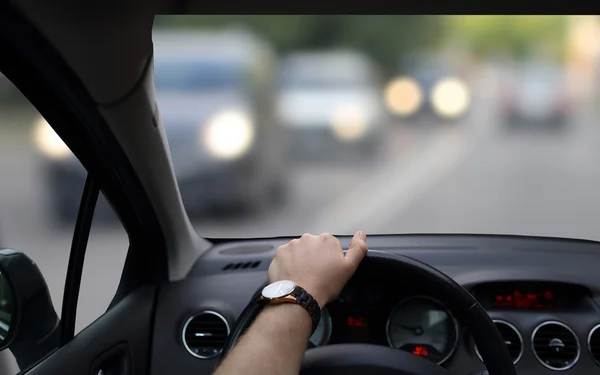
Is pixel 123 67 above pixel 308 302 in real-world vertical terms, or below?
above

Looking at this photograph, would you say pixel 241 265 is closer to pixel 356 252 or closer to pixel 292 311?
pixel 356 252

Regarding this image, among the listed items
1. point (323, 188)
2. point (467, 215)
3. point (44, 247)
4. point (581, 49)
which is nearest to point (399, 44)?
point (581, 49)

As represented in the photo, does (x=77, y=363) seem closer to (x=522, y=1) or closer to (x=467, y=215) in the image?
(x=522, y=1)

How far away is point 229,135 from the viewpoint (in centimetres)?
1023

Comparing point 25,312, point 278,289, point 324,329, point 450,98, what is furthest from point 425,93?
point 278,289

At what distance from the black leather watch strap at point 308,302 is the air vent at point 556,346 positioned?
4.44 ft

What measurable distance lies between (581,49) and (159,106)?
93.8 ft

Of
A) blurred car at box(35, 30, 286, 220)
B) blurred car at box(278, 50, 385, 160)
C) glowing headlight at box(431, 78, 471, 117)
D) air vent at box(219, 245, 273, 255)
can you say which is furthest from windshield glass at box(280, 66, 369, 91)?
air vent at box(219, 245, 273, 255)

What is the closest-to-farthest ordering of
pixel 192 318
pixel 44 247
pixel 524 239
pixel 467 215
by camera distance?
pixel 192 318, pixel 524 239, pixel 44 247, pixel 467 215

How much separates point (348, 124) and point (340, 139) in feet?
3.30

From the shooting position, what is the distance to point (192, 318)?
8.69 ft

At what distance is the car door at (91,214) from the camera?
1801 millimetres

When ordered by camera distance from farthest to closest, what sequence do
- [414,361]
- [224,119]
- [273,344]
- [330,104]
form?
[330,104] < [224,119] < [414,361] < [273,344]

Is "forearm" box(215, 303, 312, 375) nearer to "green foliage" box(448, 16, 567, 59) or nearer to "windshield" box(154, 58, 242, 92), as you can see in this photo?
"windshield" box(154, 58, 242, 92)
